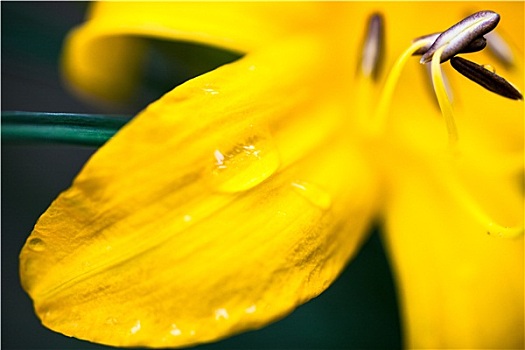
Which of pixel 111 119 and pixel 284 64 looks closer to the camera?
pixel 111 119

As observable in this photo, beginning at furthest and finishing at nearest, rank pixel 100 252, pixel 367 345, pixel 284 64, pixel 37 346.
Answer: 1. pixel 37 346
2. pixel 367 345
3. pixel 284 64
4. pixel 100 252

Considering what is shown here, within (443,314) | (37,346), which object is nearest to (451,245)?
(443,314)

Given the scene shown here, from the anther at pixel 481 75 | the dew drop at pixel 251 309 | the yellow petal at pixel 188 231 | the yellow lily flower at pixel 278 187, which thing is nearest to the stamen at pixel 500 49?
the yellow lily flower at pixel 278 187

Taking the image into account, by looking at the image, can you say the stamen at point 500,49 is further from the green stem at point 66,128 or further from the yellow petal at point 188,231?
the green stem at point 66,128

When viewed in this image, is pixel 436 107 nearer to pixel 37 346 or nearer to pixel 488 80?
pixel 488 80

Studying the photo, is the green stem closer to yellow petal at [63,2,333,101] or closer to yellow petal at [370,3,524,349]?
yellow petal at [63,2,333,101]

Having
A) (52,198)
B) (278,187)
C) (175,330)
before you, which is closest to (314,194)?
(278,187)
